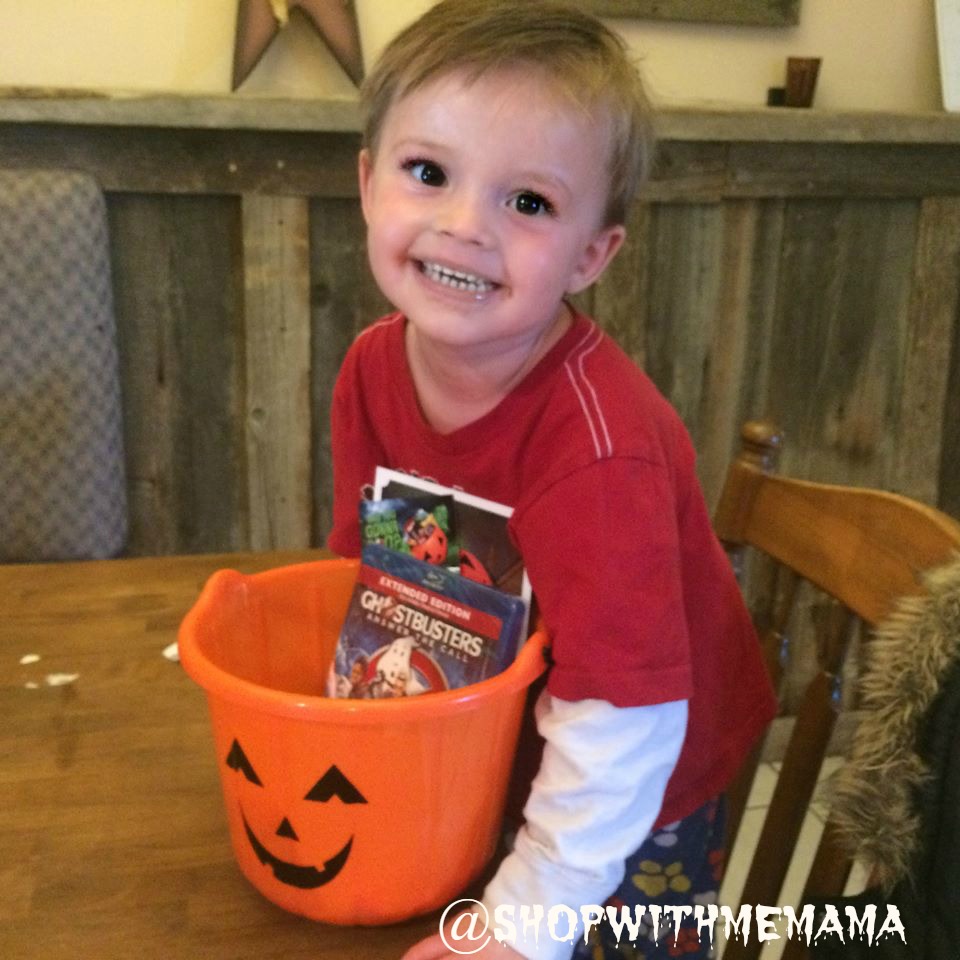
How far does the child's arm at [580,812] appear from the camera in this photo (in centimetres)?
65

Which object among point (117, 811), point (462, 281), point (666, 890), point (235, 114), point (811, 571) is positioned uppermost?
point (235, 114)

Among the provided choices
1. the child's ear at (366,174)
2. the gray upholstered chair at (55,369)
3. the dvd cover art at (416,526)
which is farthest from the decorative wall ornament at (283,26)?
the dvd cover art at (416,526)

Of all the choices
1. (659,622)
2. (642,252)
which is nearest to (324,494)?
(642,252)

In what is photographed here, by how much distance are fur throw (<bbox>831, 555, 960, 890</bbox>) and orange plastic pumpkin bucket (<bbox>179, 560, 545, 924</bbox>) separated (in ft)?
0.77

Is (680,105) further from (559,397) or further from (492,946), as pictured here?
(492,946)

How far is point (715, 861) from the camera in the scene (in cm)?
93

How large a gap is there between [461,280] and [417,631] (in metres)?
0.25

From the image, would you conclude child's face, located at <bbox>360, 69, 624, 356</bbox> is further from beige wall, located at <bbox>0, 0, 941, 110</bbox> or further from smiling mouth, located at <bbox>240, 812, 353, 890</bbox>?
beige wall, located at <bbox>0, 0, 941, 110</bbox>

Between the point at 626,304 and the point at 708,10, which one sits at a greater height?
the point at 708,10

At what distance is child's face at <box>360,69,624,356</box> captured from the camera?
0.70 meters

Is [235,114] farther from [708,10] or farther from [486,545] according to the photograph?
[486,545]

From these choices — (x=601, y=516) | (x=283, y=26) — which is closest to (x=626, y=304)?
(x=283, y=26)

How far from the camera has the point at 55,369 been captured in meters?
1.58

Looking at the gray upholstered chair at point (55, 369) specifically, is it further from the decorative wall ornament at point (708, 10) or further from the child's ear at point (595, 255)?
the child's ear at point (595, 255)
